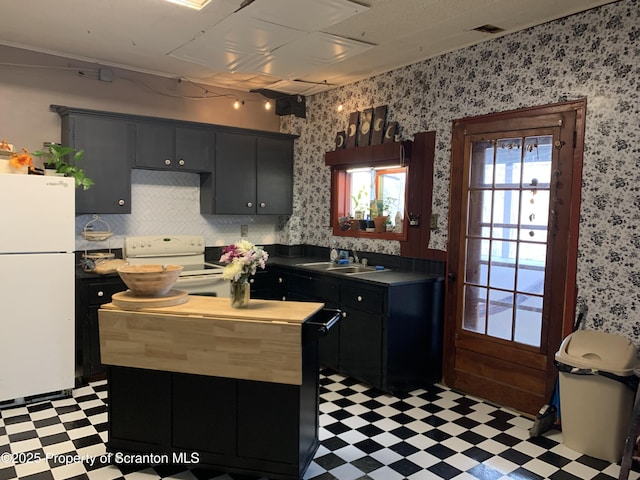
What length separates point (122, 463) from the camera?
9.07ft

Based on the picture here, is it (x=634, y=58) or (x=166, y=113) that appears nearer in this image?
(x=634, y=58)

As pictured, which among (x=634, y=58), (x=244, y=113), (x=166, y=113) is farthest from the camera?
(x=244, y=113)

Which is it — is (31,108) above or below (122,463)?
above

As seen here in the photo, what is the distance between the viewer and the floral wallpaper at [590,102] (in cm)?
299

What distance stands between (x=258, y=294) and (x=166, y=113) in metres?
2.02

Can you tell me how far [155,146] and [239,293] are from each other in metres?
2.48

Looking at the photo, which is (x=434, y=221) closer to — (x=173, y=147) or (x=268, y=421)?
(x=268, y=421)

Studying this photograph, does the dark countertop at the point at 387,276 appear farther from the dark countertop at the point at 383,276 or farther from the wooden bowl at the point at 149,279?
the wooden bowl at the point at 149,279

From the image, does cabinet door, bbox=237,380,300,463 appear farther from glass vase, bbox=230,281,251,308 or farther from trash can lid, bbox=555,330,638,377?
trash can lid, bbox=555,330,638,377

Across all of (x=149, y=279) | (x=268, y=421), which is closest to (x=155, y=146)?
(x=149, y=279)

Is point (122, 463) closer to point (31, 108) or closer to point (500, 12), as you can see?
point (31, 108)

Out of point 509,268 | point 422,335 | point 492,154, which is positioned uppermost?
point 492,154

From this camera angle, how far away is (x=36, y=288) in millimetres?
3617

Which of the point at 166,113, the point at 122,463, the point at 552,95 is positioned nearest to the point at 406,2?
the point at 552,95
